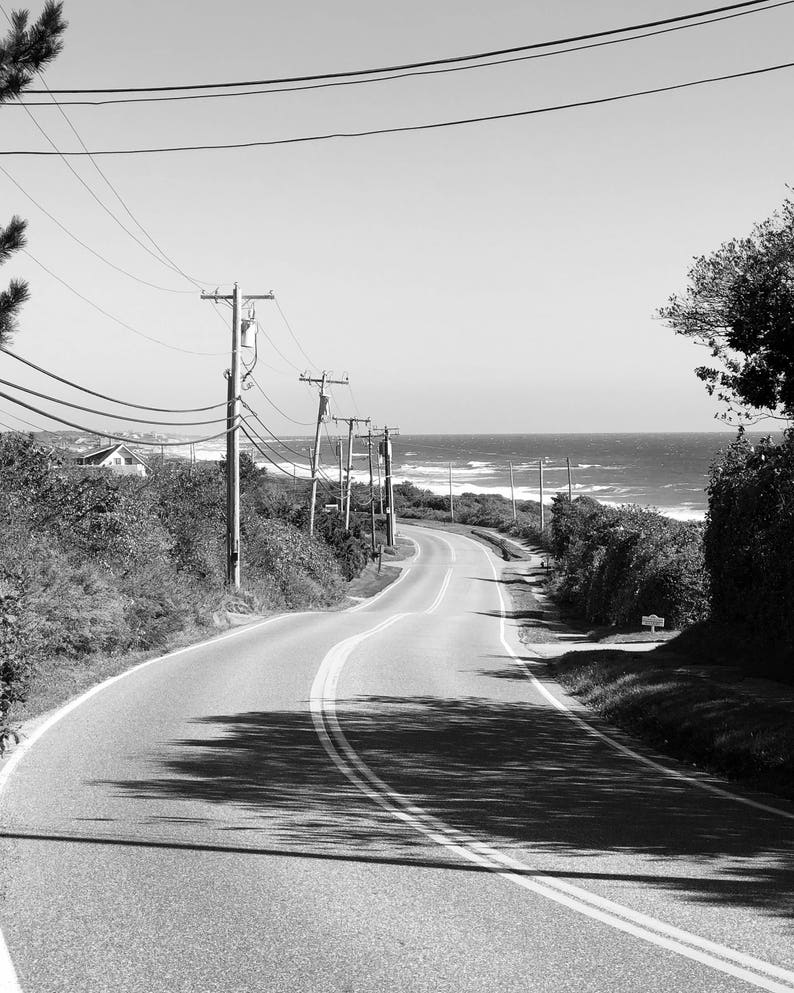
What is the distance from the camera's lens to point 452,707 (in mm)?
16906

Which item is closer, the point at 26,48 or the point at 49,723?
the point at 26,48

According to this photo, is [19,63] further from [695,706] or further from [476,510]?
[476,510]

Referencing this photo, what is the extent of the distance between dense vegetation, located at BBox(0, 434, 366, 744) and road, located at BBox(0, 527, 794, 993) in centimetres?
214

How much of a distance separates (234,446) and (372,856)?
83.3ft

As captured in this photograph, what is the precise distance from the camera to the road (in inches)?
243

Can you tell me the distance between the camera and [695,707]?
1555 centimetres

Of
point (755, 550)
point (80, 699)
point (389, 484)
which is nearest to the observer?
point (80, 699)

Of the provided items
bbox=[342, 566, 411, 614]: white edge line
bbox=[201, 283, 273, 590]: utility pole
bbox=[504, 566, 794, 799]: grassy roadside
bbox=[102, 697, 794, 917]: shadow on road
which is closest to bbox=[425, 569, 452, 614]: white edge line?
bbox=[342, 566, 411, 614]: white edge line

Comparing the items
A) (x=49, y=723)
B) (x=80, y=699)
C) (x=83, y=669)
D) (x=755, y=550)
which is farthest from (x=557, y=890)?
(x=755, y=550)

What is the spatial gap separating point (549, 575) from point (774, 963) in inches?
2514

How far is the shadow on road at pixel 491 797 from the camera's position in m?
8.48

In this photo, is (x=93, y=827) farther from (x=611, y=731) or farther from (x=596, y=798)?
(x=611, y=731)

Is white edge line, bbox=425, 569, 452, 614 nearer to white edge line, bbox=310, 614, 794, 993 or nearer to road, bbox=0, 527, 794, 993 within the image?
road, bbox=0, 527, 794, 993

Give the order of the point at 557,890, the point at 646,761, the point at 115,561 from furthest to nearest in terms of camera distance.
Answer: the point at 115,561
the point at 646,761
the point at 557,890
